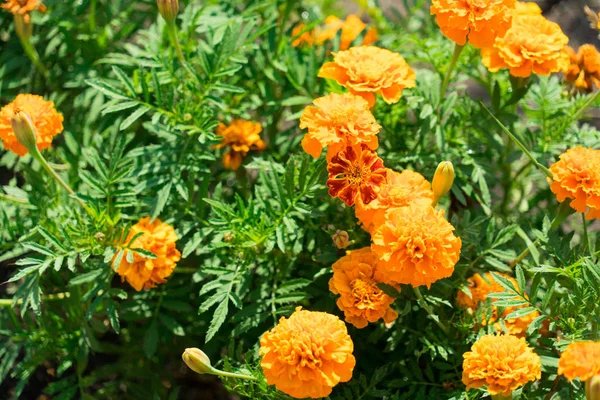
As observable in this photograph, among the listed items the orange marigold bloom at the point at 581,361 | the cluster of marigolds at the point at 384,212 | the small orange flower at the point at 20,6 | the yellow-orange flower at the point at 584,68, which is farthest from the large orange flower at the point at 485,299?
the small orange flower at the point at 20,6

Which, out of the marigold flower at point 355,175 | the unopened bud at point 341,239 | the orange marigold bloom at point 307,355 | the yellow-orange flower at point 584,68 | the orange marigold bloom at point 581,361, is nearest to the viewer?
the orange marigold bloom at point 581,361

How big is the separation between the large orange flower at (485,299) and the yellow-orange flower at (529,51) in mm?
532

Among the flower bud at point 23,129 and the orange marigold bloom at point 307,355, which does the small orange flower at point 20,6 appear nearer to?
the flower bud at point 23,129

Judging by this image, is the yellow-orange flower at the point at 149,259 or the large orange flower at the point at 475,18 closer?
the large orange flower at the point at 475,18

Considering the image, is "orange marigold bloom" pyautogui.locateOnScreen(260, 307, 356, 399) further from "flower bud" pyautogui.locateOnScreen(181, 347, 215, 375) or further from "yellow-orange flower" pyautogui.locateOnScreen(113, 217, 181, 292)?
"yellow-orange flower" pyautogui.locateOnScreen(113, 217, 181, 292)

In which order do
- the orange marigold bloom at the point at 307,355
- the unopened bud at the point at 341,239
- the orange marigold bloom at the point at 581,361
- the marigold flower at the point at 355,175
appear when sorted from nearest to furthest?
1. the orange marigold bloom at the point at 581,361
2. the orange marigold bloom at the point at 307,355
3. the marigold flower at the point at 355,175
4. the unopened bud at the point at 341,239

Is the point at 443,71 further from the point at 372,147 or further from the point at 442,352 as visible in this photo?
the point at 442,352

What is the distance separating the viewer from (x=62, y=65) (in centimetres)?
256

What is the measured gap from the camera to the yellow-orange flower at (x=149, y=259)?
1.81 meters

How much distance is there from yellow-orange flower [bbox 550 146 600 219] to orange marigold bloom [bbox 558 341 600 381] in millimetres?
384

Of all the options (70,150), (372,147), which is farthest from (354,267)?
(70,150)

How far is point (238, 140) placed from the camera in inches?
82.5

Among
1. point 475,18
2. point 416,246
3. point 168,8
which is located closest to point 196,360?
point 416,246

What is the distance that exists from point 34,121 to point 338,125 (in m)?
0.79
